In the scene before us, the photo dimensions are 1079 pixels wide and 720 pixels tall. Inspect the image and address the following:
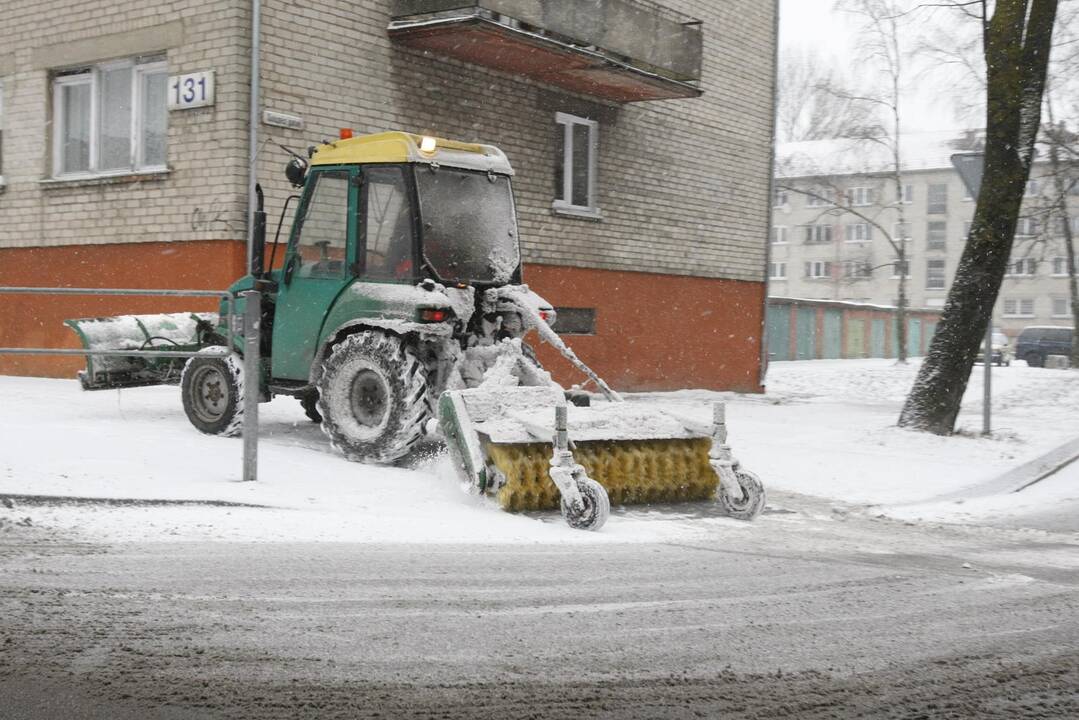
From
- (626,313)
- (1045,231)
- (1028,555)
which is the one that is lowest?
(1028,555)

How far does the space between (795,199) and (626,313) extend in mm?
64573

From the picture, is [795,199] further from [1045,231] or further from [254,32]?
[254,32]

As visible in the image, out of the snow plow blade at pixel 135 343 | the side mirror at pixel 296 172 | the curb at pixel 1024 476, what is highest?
the side mirror at pixel 296 172

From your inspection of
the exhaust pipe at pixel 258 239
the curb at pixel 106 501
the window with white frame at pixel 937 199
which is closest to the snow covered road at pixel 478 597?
the curb at pixel 106 501

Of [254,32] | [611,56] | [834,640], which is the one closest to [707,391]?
[611,56]

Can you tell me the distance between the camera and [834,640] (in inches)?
190

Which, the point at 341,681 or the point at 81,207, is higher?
the point at 81,207

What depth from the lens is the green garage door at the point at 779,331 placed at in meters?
42.8

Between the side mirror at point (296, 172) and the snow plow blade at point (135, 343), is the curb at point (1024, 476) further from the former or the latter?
the snow plow blade at point (135, 343)

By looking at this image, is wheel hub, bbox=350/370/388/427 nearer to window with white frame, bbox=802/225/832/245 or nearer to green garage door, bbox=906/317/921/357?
green garage door, bbox=906/317/921/357

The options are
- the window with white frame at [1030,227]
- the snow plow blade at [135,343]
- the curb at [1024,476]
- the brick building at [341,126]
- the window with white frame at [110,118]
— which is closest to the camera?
the curb at [1024,476]

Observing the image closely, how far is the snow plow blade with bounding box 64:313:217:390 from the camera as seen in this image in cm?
1075

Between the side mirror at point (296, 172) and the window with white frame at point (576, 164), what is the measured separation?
860 cm

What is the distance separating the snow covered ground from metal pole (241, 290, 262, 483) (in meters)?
0.19
